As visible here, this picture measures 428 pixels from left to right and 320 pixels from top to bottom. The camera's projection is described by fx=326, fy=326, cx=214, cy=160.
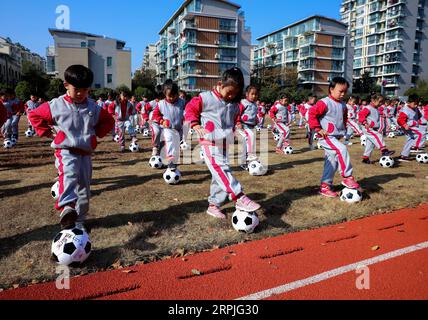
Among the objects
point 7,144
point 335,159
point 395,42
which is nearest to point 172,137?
point 335,159

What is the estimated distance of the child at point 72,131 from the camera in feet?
13.3

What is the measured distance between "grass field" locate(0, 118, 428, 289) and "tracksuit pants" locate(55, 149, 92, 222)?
511 millimetres

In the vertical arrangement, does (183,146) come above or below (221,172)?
below

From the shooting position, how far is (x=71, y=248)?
139 inches

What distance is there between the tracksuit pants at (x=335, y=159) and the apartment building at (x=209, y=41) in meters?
51.6

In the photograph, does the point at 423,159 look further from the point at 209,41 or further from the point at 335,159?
the point at 209,41

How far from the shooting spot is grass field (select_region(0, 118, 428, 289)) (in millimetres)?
3926

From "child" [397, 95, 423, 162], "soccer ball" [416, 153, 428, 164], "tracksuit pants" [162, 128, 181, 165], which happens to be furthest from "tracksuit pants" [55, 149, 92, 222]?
"soccer ball" [416, 153, 428, 164]

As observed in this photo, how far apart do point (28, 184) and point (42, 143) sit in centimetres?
809

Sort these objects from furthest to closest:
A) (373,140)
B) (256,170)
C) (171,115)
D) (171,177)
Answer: (373,140), (256,170), (171,115), (171,177)

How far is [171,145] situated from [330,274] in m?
5.06

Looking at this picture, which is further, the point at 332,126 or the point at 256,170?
the point at 256,170

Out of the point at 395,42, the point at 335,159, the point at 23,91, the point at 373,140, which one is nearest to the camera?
the point at 335,159

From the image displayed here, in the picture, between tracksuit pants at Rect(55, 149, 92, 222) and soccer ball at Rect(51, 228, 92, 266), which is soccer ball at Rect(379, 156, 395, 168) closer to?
tracksuit pants at Rect(55, 149, 92, 222)
